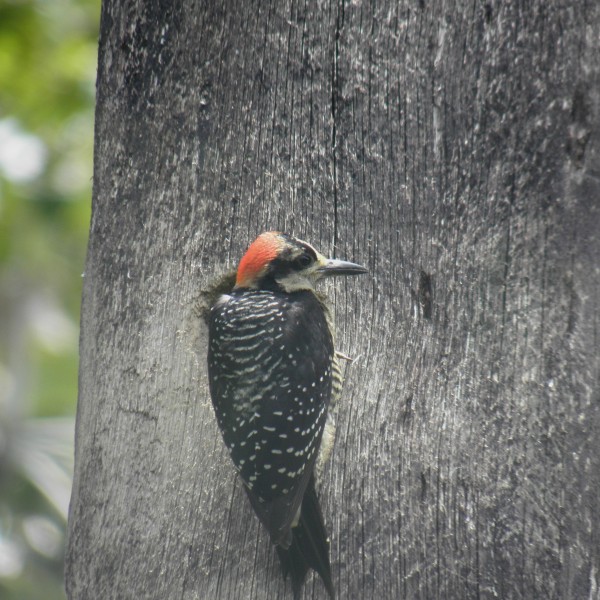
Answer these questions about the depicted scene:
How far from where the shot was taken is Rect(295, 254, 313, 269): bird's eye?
124 inches

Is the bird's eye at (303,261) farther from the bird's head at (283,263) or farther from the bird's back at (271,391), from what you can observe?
the bird's back at (271,391)

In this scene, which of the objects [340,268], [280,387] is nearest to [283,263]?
[340,268]

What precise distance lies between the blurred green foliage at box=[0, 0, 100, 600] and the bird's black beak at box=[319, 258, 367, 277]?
334 cm

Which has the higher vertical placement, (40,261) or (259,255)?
(259,255)

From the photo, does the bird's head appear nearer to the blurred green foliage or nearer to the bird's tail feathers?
the bird's tail feathers

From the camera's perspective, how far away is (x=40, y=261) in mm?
9523

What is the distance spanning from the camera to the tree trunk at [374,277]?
9.17 feet

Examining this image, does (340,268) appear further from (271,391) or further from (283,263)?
(271,391)

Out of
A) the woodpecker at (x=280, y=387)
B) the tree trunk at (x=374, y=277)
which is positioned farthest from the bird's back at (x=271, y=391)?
the tree trunk at (x=374, y=277)

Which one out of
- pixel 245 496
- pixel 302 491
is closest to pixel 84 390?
pixel 245 496

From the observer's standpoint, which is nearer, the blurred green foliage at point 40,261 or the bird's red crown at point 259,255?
the bird's red crown at point 259,255

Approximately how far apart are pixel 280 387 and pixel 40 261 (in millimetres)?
7028

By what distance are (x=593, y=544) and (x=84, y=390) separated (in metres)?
1.89

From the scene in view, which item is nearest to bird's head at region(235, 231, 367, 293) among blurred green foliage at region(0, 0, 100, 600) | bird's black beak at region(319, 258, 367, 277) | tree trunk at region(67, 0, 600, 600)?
bird's black beak at region(319, 258, 367, 277)
